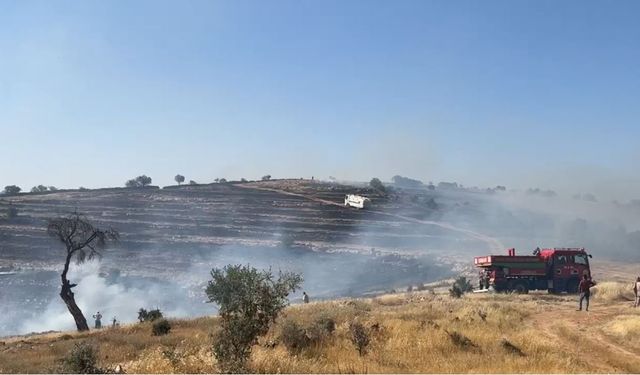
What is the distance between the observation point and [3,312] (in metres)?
53.0

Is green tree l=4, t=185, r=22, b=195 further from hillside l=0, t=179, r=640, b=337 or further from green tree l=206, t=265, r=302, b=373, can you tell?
green tree l=206, t=265, r=302, b=373

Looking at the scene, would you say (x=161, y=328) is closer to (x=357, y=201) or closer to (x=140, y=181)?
(x=357, y=201)

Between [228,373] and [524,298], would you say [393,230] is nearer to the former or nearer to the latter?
[524,298]

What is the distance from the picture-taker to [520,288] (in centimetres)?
3956

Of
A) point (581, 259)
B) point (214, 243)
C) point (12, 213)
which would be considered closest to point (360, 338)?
point (581, 259)

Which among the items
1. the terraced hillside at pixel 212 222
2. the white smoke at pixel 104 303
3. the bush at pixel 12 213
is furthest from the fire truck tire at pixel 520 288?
the bush at pixel 12 213

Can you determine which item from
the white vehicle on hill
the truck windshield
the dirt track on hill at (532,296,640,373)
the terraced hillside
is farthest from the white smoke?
the white vehicle on hill

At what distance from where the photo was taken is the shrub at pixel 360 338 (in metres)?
15.9

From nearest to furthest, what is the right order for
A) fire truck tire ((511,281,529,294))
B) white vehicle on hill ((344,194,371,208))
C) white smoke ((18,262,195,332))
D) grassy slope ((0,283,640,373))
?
grassy slope ((0,283,640,373)), fire truck tire ((511,281,529,294)), white smoke ((18,262,195,332)), white vehicle on hill ((344,194,371,208))

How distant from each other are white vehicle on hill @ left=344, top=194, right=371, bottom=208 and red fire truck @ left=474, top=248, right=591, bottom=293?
57838 millimetres

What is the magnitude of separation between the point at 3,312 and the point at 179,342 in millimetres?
42045

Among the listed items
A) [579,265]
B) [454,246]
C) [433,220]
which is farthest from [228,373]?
[433,220]

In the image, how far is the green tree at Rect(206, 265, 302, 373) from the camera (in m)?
13.6

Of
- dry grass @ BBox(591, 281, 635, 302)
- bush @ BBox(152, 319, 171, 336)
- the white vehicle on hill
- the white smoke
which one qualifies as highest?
the white vehicle on hill
